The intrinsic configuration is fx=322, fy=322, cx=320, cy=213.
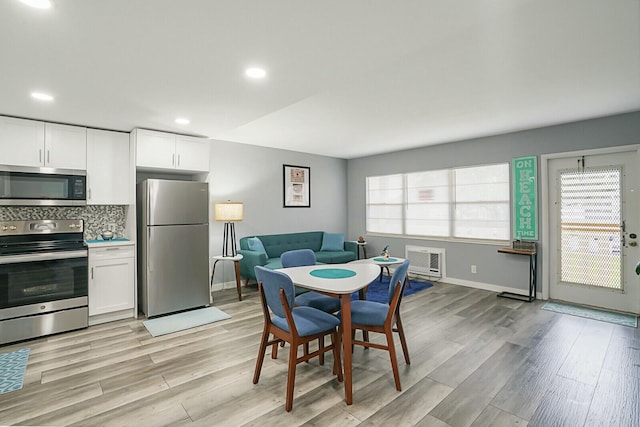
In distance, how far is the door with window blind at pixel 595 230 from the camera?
4.00 metres

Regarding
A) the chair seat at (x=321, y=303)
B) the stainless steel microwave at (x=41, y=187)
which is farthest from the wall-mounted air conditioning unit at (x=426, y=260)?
the stainless steel microwave at (x=41, y=187)

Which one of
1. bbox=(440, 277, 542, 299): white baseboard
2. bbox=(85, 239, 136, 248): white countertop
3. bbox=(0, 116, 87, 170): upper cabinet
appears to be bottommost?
bbox=(440, 277, 542, 299): white baseboard

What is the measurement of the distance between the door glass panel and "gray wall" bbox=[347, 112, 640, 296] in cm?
37

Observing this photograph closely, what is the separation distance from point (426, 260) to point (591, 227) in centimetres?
246

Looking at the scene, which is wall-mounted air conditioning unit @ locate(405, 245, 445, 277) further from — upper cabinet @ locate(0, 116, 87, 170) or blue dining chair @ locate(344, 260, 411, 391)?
→ upper cabinet @ locate(0, 116, 87, 170)

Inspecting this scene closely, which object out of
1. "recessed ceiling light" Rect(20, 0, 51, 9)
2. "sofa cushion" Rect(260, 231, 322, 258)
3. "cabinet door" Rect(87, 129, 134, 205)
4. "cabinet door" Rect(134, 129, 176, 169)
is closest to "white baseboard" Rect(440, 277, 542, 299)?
"sofa cushion" Rect(260, 231, 322, 258)

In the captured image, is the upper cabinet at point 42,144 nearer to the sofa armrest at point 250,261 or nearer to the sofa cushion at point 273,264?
the sofa armrest at point 250,261

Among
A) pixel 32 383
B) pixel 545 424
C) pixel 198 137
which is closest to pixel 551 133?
pixel 545 424

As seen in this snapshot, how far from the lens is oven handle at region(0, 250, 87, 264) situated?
10.5 feet

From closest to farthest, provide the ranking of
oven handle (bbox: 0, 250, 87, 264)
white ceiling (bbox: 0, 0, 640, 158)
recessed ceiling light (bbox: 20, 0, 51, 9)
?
recessed ceiling light (bbox: 20, 0, 51, 9), white ceiling (bbox: 0, 0, 640, 158), oven handle (bbox: 0, 250, 87, 264)

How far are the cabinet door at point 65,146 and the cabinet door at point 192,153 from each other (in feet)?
3.45

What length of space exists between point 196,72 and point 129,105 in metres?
1.17

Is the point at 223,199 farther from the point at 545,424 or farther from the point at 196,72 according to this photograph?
the point at 545,424

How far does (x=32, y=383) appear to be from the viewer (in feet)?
8.21
